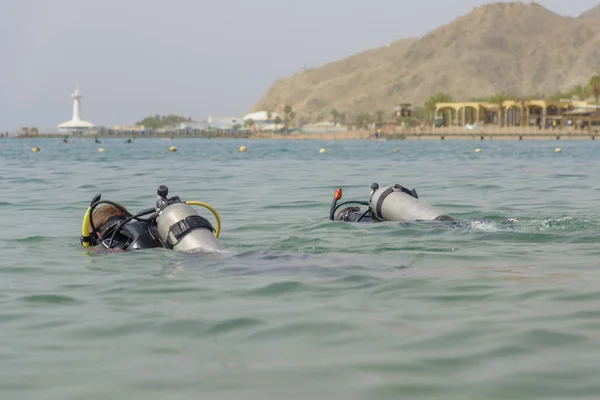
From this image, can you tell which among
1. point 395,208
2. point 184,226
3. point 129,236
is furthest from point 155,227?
point 395,208

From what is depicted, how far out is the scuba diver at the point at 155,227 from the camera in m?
12.2

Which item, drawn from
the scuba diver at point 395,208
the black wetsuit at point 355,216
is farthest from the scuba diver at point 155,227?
the black wetsuit at point 355,216

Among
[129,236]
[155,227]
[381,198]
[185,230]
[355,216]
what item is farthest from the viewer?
[355,216]

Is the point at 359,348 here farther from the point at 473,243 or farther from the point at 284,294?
the point at 473,243

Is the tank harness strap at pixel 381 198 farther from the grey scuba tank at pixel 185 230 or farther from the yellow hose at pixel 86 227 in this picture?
the yellow hose at pixel 86 227

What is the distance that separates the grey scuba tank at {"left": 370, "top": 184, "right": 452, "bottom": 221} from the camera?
16516 millimetres

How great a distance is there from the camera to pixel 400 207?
1675 centimetres

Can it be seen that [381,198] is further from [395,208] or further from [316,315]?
[316,315]

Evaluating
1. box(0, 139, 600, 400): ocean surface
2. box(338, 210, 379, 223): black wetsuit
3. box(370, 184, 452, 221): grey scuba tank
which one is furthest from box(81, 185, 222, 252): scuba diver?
box(338, 210, 379, 223): black wetsuit

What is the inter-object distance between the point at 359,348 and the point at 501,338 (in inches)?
49.5

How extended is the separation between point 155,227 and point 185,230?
919mm

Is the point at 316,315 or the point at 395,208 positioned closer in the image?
the point at 316,315

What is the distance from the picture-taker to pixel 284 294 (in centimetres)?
1019

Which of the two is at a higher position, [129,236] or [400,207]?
[400,207]
